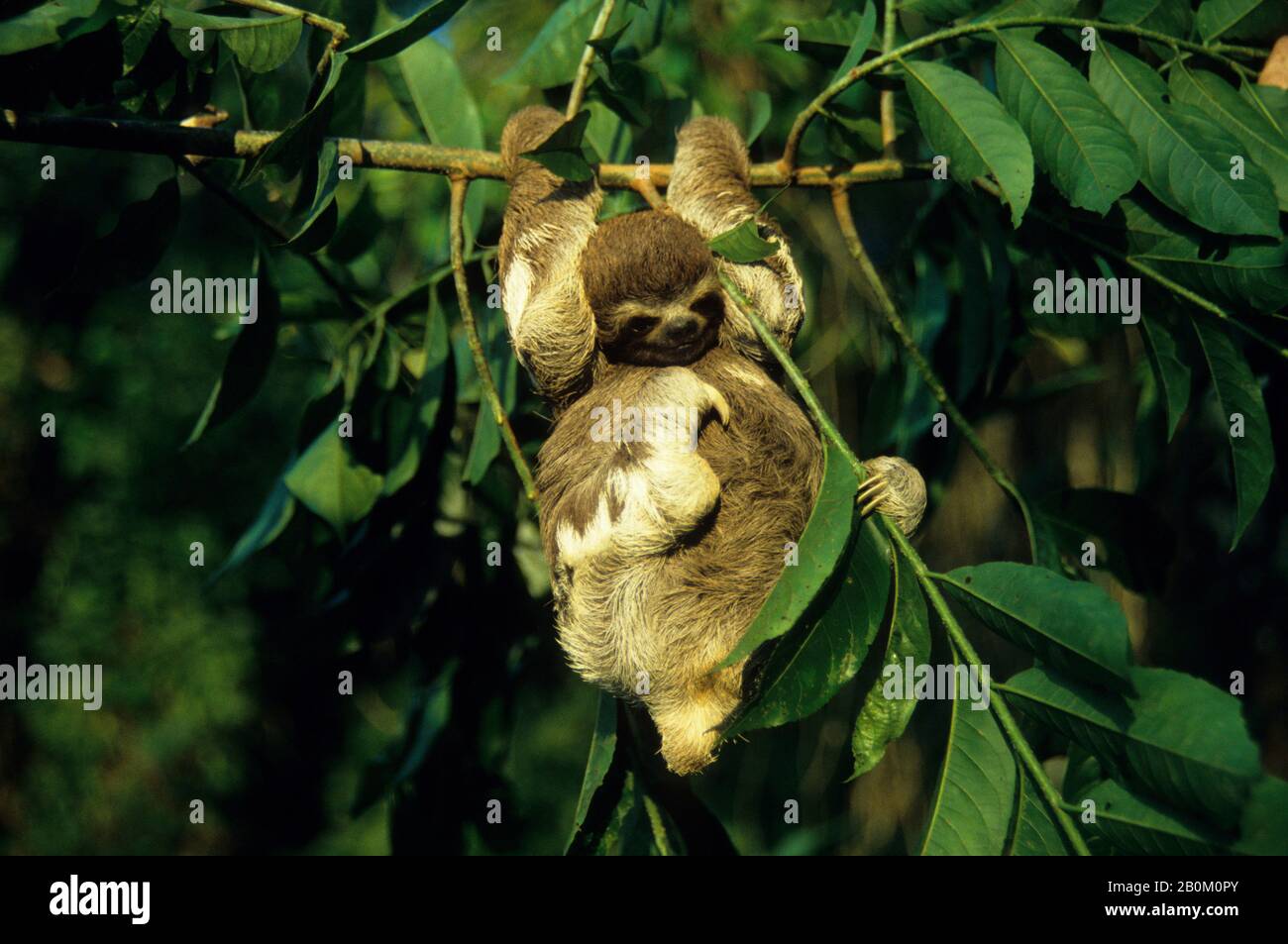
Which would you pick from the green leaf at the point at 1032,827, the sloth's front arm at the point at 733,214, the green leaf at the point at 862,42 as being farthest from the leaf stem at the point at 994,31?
the green leaf at the point at 1032,827

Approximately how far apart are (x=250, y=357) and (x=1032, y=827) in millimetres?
1498

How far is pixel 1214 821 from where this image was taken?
46.3 inches

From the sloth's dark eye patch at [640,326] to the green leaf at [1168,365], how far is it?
87cm

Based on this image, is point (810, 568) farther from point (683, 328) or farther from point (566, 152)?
point (566, 152)

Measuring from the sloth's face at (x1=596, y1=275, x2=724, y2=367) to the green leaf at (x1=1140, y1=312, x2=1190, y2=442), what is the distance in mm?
761

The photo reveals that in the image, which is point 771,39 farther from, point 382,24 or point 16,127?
point 16,127

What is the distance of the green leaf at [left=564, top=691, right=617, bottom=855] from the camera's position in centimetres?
175

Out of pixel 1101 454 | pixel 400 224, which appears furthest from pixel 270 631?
pixel 1101 454

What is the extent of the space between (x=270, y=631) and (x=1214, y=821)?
3.90 metres

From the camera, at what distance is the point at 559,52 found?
2123 mm

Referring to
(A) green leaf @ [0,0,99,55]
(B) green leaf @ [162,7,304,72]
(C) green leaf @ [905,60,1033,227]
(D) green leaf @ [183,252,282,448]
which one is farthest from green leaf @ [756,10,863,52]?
(A) green leaf @ [0,0,99,55]

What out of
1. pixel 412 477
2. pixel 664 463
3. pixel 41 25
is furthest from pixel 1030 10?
pixel 41 25

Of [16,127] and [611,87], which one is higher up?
[611,87]

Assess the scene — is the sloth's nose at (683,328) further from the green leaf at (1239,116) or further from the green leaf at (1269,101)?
the green leaf at (1269,101)
